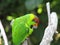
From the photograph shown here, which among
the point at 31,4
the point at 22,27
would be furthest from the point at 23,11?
the point at 22,27

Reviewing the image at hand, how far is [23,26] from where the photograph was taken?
66 centimetres

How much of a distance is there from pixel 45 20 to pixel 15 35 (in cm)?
74

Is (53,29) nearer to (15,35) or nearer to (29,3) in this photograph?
(15,35)

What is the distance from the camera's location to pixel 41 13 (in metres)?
1.45

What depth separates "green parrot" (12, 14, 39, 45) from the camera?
640 mm

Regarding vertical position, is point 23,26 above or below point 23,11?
above

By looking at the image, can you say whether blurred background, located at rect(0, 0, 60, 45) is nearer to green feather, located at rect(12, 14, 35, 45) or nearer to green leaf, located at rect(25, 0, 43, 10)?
green leaf, located at rect(25, 0, 43, 10)

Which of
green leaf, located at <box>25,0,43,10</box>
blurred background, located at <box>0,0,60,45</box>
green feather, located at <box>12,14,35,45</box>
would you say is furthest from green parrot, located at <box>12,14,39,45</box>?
blurred background, located at <box>0,0,60,45</box>

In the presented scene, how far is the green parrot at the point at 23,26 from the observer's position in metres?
0.64

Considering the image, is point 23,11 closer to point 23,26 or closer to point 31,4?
point 31,4

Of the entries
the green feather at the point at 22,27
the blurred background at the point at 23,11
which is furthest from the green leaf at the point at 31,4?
the green feather at the point at 22,27

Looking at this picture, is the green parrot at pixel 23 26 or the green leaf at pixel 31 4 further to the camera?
the green leaf at pixel 31 4

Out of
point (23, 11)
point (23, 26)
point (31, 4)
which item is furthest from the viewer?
point (23, 11)

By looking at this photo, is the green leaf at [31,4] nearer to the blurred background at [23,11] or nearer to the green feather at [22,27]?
the blurred background at [23,11]
